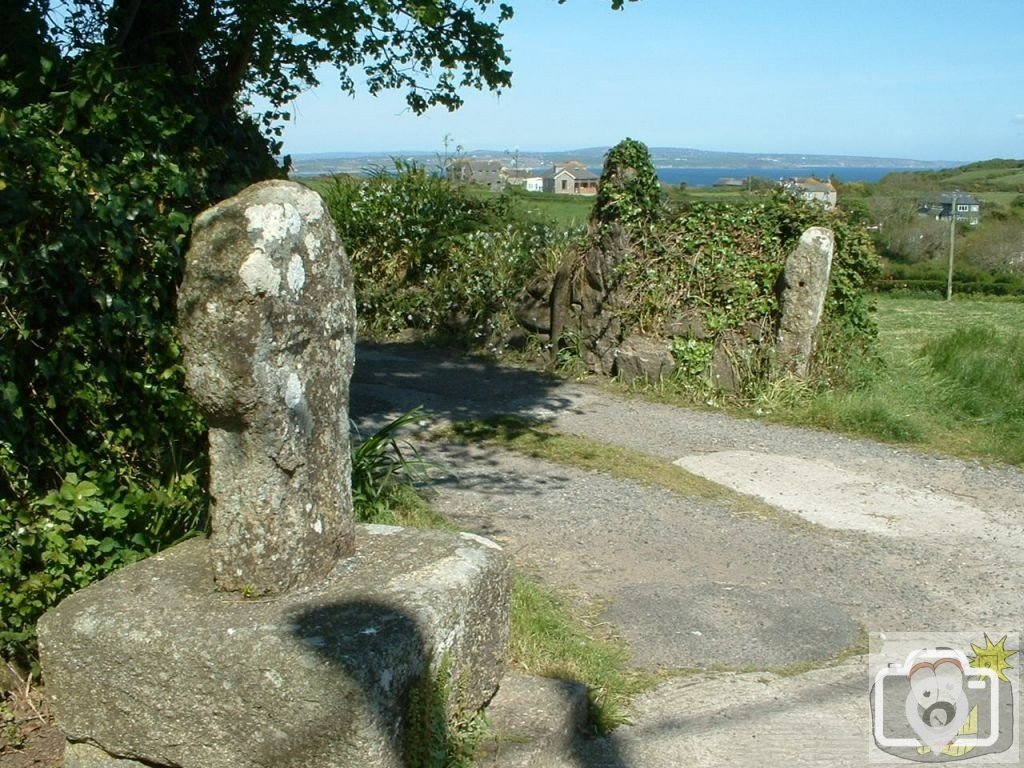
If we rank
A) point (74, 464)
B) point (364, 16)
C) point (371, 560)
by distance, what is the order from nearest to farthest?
point (371, 560)
point (74, 464)
point (364, 16)

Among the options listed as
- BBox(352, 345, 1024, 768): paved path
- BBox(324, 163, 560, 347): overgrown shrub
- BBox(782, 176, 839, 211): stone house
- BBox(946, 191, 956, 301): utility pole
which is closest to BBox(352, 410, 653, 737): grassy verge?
BBox(352, 345, 1024, 768): paved path

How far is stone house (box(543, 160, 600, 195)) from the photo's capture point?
74.4 feet

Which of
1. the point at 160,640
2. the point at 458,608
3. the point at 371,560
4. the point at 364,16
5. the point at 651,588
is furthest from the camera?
the point at 364,16

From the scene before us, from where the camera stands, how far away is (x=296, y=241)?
12.4ft

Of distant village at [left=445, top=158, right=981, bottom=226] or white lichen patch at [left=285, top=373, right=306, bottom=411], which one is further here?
distant village at [left=445, top=158, right=981, bottom=226]

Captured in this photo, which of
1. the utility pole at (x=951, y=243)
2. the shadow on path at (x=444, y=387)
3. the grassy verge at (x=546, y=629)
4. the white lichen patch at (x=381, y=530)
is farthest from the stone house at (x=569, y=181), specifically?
the white lichen patch at (x=381, y=530)

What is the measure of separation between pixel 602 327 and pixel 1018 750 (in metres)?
7.65

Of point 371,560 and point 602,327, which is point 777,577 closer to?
point 371,560

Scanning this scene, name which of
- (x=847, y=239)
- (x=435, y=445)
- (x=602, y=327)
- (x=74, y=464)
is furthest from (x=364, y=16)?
(x=847, y=239)

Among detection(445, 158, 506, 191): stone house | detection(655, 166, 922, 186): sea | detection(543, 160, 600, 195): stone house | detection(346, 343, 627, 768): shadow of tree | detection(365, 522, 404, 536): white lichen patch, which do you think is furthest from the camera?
detection(543, 160, 600, 195): stone house

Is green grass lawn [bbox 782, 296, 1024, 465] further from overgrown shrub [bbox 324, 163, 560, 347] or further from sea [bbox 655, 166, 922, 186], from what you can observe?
overgrown shrub [bbox 324, 163, 560, 347]

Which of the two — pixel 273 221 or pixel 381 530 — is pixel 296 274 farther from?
pixel 381 530

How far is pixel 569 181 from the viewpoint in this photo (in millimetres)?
22875

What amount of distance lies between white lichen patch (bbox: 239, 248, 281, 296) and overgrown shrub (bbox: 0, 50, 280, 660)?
3.57 feet
